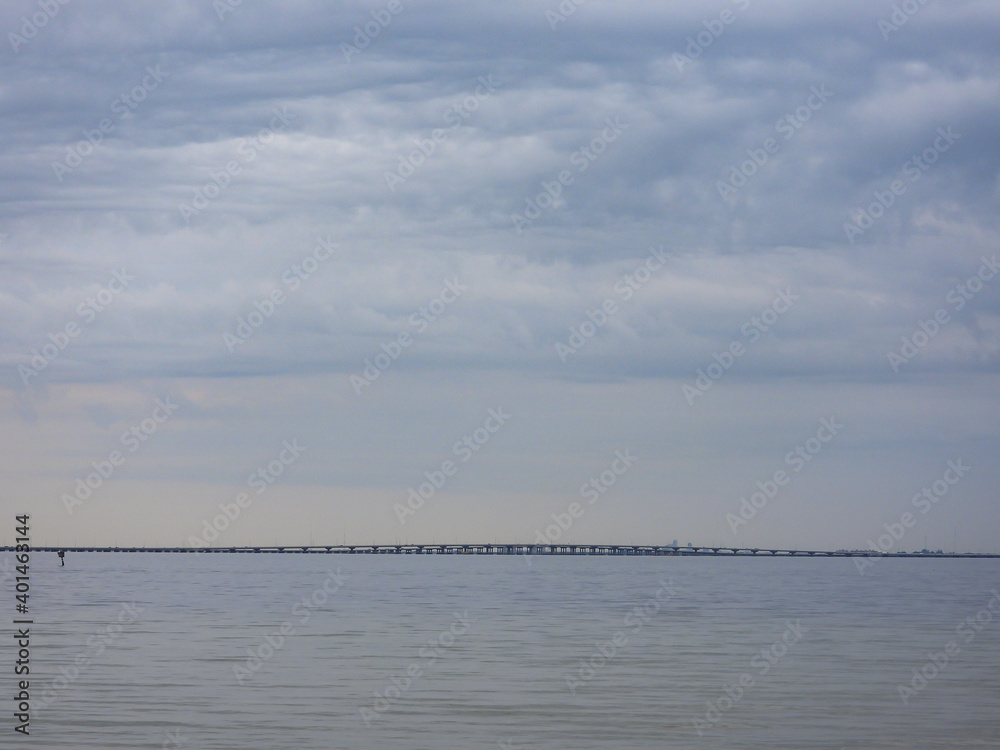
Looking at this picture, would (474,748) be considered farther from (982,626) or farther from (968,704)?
(982,626)

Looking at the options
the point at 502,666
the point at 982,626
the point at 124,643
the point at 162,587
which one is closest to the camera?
the point at 502,666

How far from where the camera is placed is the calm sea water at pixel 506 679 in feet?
111

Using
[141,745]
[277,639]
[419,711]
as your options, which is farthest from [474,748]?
[277,639]

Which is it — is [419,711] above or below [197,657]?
below

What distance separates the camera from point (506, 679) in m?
43.9

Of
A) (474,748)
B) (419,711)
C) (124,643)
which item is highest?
(124,643)

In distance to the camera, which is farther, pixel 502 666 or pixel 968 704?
pixel 502 666

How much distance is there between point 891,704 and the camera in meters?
39.3

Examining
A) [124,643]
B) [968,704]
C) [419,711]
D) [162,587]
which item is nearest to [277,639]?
[124,643]

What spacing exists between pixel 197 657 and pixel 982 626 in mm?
46761

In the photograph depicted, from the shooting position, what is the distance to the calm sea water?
33.9 meters

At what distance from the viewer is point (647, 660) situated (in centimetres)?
5009

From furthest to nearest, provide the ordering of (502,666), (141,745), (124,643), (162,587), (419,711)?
(162,587) → (124,643) → (502,666) → (419,711) → (141,745)

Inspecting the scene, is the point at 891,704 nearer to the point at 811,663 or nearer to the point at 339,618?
the point at 811,663
